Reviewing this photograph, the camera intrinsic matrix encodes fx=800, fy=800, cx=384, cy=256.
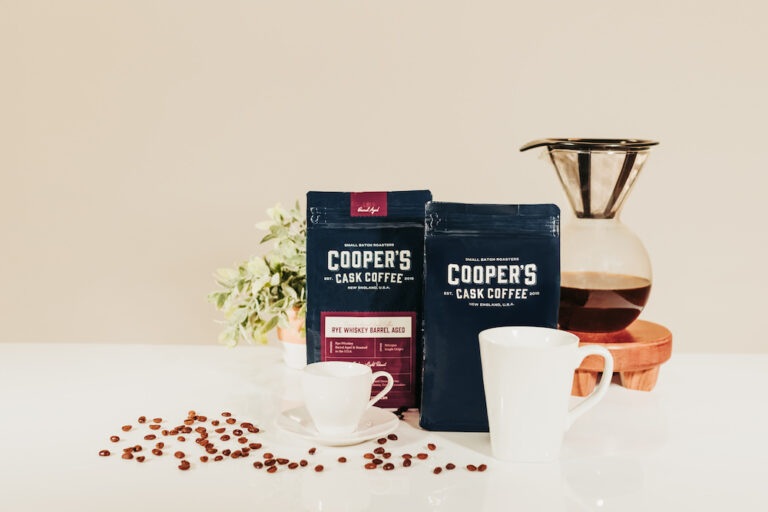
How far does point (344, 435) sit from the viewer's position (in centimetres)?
100

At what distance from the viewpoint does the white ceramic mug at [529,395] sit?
93 cm

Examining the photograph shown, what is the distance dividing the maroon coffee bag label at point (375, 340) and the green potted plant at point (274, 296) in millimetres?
178

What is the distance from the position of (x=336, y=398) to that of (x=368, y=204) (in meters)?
0.30

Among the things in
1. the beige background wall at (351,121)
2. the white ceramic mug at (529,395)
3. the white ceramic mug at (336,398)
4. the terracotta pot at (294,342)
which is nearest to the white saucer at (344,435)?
the white ceramic mug at (336,398)

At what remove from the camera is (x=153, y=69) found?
210 cm

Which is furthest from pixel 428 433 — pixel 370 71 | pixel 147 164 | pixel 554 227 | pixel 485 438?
pixel 147 164

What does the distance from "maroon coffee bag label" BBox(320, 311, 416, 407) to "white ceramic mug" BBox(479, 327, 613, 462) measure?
20 cm

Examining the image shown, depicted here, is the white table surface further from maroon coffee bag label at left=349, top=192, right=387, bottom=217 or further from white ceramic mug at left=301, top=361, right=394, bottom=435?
maroon coffee bag label at left=349, top=192, right=387, bottom=217

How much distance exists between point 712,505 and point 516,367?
0.83 ft

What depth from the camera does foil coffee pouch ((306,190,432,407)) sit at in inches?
45.3

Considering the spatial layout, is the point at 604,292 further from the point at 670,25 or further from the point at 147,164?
the point at 147,164

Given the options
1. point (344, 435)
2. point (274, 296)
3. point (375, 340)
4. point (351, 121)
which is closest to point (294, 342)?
point (274, 296)

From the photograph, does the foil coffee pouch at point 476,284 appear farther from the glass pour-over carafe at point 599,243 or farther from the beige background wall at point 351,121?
the beige background wall at point 351,121


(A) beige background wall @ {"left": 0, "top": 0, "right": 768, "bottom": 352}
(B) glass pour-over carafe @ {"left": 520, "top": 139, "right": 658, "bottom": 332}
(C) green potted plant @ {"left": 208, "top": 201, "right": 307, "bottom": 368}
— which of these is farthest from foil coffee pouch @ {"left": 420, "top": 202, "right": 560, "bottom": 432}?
(A) beige background wall @ {"left": 0, "top": 0, "right": 768, "bottom": 352}
